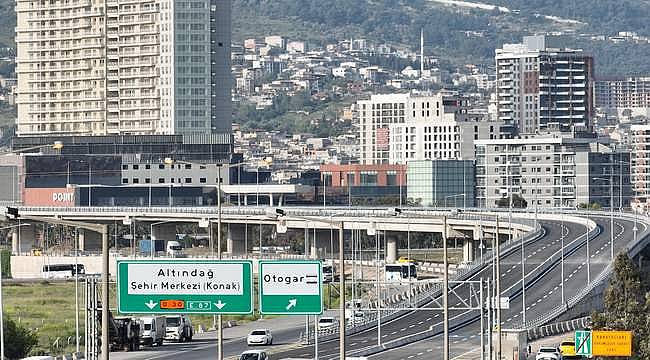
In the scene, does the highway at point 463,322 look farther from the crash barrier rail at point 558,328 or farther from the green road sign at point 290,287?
the green road sign at point 290,287

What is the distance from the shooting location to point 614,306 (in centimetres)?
12775

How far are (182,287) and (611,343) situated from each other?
4467 centimetres

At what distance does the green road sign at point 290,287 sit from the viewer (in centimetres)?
6975

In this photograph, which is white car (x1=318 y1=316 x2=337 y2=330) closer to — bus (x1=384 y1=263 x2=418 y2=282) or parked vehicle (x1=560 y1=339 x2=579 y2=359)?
parked vehicle (x1=560 y1=339 x2=579 y2=359)

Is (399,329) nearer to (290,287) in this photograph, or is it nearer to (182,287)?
(290,287)

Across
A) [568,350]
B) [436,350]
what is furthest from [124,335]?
[568,350]

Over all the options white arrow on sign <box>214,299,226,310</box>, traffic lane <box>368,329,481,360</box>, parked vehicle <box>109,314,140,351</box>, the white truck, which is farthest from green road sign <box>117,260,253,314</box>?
the white truck

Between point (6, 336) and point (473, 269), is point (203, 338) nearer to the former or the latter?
point (6, 336)

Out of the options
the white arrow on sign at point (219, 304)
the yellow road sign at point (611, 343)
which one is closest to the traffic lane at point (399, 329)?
the yellow road sign at point (611, 343)

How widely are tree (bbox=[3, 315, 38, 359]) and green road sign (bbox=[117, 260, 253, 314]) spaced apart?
171ft

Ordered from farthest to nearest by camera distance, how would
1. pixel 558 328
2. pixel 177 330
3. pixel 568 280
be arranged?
pixel 568 280 < pixel 558 328 < pixel 177 330

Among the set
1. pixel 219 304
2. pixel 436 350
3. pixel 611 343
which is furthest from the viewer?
pixel 436 350

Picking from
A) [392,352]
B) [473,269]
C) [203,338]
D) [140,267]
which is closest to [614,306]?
[392,352]

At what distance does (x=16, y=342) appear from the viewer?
4779 inches
